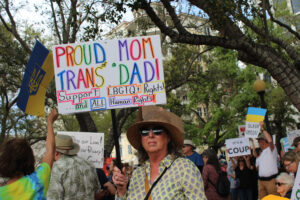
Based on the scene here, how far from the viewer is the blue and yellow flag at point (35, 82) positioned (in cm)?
368

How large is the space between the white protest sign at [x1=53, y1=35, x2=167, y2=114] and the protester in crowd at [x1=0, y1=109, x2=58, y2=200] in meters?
1.03


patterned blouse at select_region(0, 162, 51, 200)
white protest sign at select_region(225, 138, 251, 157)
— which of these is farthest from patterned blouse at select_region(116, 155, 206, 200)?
white protest sign at select_region(225, 138, 251, 157)

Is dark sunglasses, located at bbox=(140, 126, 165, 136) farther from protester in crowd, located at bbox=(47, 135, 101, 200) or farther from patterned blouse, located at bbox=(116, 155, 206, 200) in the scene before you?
protester in crowd, located at bbox=(47, 135, 101, 200)

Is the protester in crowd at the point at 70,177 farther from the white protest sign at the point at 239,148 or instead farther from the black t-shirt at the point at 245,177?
the white protest sign at the point at 239,148

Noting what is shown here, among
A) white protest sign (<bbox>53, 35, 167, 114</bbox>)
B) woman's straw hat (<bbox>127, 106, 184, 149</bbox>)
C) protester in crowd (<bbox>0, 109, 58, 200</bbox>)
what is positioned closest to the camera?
protester in crowd (<bbox>0, 109, 58, 200</bbox>)

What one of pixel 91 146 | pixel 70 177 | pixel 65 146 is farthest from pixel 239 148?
pixel 70 177

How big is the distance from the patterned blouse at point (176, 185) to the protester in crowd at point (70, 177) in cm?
149

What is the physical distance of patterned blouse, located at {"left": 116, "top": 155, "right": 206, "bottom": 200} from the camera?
246 centimetres

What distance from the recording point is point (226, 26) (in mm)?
7914

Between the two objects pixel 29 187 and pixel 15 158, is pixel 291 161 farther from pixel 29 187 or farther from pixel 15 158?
pixel 15 158

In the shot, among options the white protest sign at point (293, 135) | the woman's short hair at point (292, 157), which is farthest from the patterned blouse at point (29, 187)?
the white protest sign at point (293, 135)

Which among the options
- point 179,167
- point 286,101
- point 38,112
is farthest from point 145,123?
point 286,101

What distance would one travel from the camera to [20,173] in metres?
2.66

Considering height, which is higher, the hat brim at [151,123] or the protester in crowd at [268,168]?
the hat brim at [151,123]
